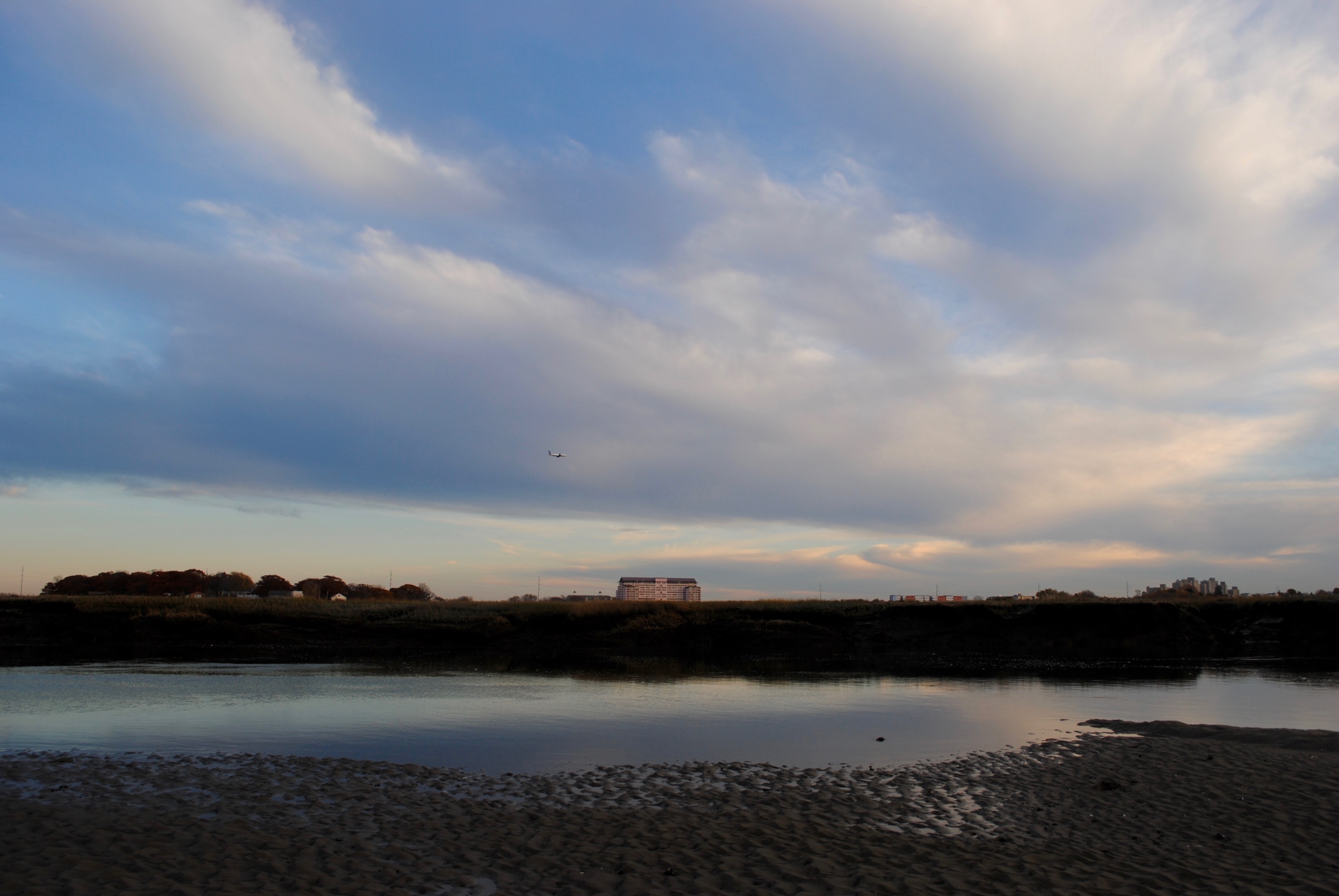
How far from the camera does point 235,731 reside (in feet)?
68.3

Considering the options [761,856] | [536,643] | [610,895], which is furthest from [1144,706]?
[536,643]

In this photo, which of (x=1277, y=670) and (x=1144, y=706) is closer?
(x=1144, y=706)

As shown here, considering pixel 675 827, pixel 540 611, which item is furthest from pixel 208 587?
pixel 675 827

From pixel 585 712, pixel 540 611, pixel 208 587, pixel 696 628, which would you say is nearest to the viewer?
pixel 585 712

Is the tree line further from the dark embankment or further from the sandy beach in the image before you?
the sandy beach

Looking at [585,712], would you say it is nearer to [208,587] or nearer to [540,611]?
[540,611]

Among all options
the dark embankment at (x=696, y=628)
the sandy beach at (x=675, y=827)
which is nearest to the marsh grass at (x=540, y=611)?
the dark embankment at (x=696, y=628)

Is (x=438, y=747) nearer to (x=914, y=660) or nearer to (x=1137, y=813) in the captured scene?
(x=1137, y=813)

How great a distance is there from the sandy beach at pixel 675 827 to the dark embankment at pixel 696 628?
39371 mm

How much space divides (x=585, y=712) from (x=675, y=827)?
46.7ft

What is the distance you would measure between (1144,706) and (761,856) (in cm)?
2271

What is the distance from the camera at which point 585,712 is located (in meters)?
25.7

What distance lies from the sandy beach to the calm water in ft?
6.78

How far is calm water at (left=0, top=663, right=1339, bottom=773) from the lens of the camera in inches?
742
